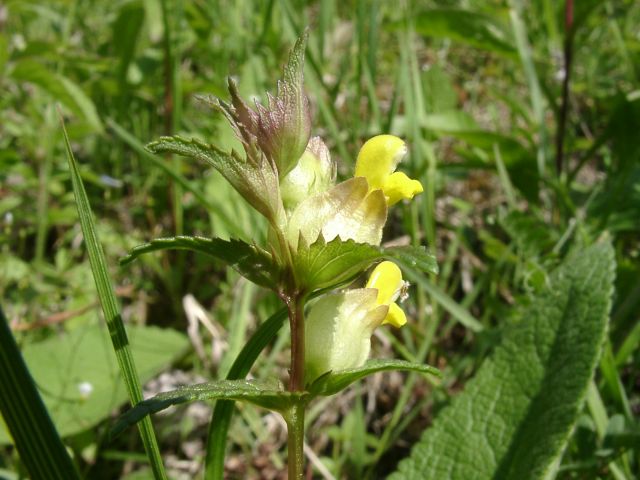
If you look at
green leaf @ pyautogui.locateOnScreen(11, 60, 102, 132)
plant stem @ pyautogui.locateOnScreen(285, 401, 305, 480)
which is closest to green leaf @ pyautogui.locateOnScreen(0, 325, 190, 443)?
green leaf @ pyautogui.locateOnScreen(11, 60, 102, 132)

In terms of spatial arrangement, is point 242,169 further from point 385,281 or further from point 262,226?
point 262,226

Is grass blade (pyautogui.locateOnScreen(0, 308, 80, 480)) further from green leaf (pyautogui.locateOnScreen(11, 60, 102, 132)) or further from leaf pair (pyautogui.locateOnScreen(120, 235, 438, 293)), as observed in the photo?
green leaf (pyautogui.locateOnScreen(11, 60, 102, 132))

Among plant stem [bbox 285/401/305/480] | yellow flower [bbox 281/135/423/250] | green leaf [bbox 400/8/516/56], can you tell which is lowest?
plant stem [bbox 285/401/305/480]

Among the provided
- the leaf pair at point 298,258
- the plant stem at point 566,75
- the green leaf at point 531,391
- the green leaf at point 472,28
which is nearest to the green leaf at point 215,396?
the leaf pair at point 298,258

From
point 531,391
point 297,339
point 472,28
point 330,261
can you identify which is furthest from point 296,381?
point 472,28

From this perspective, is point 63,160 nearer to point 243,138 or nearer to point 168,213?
point 168,213

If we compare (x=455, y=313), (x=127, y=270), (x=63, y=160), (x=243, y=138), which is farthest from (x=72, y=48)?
(x=243, y=138)
